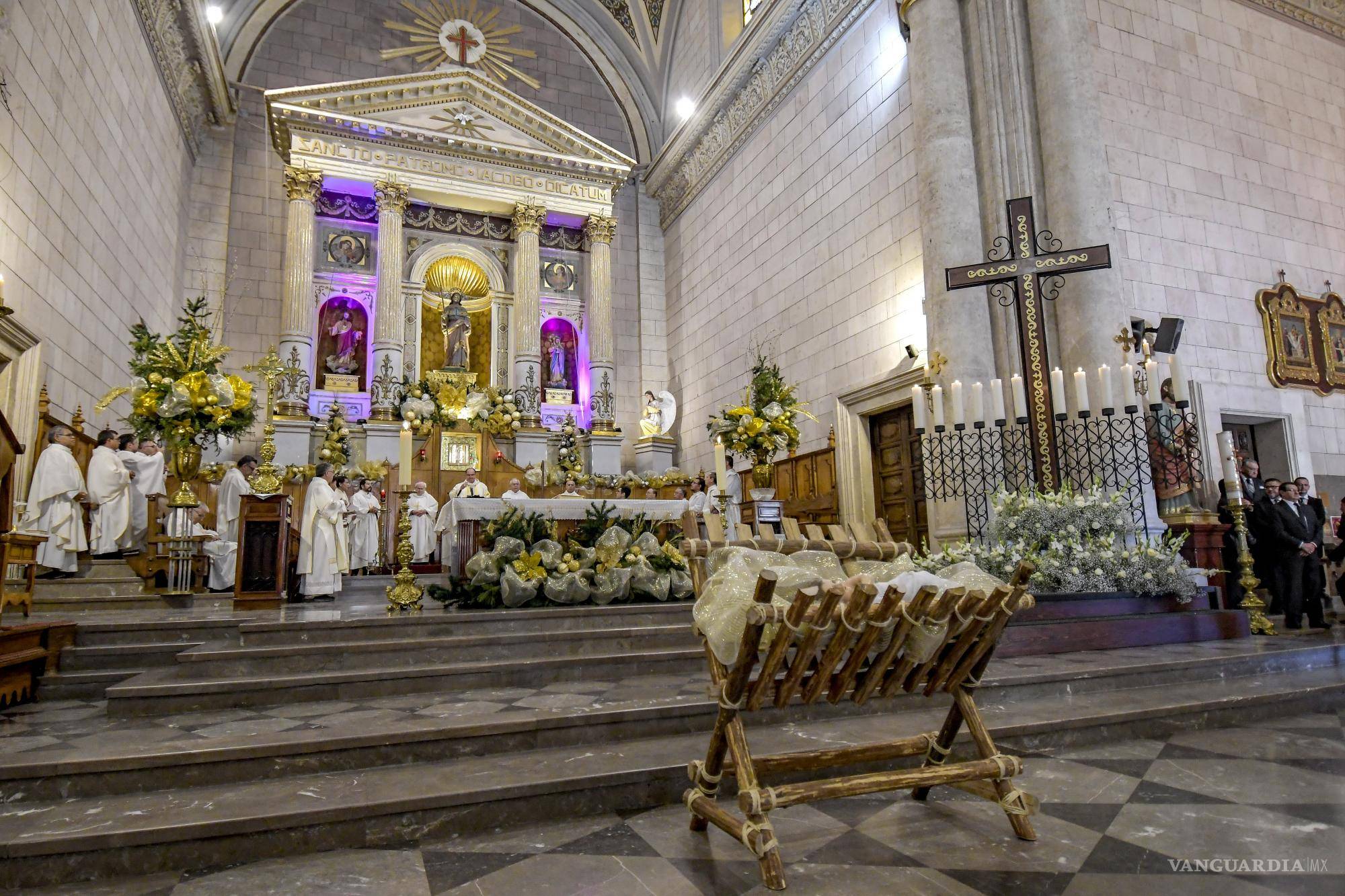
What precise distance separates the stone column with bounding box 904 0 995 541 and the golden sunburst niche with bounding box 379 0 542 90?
10487mm

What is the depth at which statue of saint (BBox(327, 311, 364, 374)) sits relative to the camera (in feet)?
47.5

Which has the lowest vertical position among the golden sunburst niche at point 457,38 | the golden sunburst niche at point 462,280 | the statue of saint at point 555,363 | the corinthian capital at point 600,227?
the statue of saint at point 555,363

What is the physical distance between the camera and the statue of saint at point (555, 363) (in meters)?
16.0

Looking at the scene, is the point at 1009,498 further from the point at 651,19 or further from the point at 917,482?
the point at 651,19

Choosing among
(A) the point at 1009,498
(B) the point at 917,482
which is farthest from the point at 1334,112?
(A) the point at 1009,498

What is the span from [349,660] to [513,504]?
257cm

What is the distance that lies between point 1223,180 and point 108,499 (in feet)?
42.6

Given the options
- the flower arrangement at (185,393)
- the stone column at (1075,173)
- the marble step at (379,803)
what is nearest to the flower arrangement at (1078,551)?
the stone column at (1075,173)

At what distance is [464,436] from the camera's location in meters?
13.6

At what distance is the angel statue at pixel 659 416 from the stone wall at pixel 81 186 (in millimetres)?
8600

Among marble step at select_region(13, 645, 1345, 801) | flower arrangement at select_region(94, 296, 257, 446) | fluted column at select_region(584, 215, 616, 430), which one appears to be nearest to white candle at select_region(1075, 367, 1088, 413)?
marble step at select_region(13, 645, 1345, 801)

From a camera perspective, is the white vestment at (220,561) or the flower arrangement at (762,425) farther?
the flower arrangement at (762,425)

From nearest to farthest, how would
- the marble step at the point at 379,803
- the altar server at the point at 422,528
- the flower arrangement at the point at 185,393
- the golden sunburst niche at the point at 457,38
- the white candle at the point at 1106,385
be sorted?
1. the marble step at the point at 379,803
2. the white candle at the point at 1106,385
3. the flower arrangement at the point at 185,393
4. the altar server at the point at 422,528
5. the golden sunburst niche at the point at 457,38

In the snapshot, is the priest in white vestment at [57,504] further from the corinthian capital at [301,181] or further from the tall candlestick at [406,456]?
the corinthian capital at [301,181]
